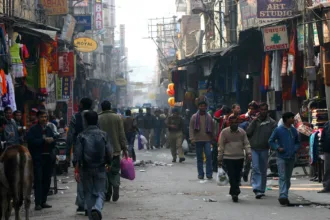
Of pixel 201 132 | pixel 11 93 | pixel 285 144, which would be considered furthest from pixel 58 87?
pixel 285 144

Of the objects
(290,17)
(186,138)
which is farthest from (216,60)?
(290,17)

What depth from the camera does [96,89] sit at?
216ft

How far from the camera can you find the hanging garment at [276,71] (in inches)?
910

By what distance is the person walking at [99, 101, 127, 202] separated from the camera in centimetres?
1314

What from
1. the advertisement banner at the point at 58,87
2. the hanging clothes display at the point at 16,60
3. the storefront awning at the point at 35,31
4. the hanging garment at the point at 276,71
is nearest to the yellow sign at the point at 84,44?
the advertisement banner at the point at 58,87

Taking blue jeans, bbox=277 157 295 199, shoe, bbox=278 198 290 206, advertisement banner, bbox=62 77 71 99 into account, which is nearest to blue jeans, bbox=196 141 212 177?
blue jeans, bbox=277 157 295 199

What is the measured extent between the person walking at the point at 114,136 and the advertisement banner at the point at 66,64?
18.5m

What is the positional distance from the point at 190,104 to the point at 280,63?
13.6 m

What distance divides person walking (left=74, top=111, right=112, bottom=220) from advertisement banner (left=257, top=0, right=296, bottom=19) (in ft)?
42.3

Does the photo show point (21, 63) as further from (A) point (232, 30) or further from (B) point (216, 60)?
(A) point (232, 30)

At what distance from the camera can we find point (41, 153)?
12.7 m

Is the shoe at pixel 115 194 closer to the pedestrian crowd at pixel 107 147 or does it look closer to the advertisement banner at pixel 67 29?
the pedestrian crowd at pixel 107 147

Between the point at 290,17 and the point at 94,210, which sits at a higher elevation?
the point at 290,17

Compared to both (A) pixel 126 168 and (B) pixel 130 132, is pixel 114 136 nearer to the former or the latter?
(A) pixel 126 168
